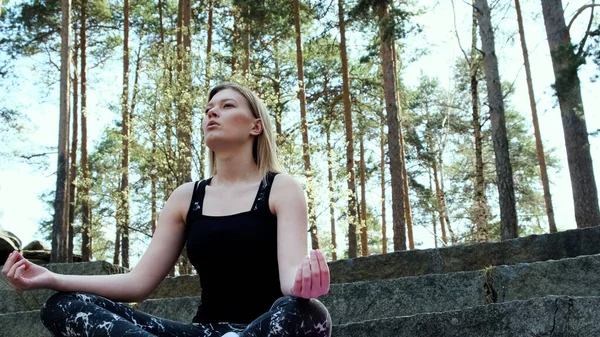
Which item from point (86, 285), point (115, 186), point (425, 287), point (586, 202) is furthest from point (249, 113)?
point (115, 186)

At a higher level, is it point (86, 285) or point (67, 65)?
point (67, 65)

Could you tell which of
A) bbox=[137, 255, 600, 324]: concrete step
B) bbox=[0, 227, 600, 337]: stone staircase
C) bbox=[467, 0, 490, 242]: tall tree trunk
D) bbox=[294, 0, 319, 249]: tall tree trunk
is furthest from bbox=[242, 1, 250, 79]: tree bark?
bbox=[137, 255, 600, 324]: concrete step

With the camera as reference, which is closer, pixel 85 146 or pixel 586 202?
pixel 586 202

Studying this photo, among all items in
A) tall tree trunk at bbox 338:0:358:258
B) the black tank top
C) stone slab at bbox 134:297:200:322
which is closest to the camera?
the black tank top

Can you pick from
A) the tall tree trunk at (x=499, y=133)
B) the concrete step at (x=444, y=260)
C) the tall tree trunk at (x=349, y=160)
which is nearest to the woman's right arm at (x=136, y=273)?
the concrete step at (x=444, y=260)

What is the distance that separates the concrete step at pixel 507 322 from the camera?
7.50 feet

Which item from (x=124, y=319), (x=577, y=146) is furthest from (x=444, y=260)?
(x=577, y=146)

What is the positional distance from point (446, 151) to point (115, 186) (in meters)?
14.7

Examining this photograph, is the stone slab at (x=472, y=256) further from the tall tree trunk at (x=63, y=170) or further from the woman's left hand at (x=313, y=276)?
the tall tree trunk at (x=63, y=170)

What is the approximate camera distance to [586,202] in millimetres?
9422

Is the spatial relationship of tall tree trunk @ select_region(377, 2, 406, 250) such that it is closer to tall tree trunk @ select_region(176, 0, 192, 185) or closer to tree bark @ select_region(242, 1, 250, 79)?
tree bark @ select_region(242, 1, 250, 79)

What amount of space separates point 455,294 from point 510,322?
99 centimetres

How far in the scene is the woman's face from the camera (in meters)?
2.35

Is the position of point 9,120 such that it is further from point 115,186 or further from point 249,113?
point 249,113
